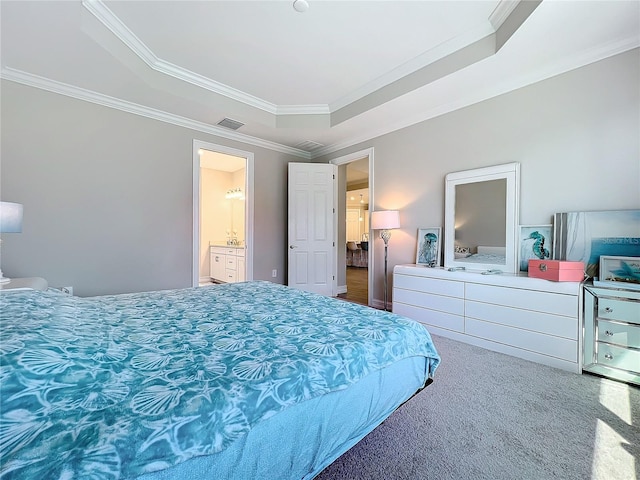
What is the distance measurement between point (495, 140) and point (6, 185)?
16.1 feet

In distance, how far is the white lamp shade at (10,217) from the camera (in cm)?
198

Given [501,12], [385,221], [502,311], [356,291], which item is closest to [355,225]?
[356,291]

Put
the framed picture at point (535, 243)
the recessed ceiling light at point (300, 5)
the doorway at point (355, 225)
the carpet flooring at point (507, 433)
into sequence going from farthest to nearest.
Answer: the doorway at point (355, 225)
the framed picture at point (535, 243)
the recessed ceiling light at point (300, 5)
the carpet flooring at point (507, 433)

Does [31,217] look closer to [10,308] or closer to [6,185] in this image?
[6,185]

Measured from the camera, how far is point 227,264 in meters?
5.56

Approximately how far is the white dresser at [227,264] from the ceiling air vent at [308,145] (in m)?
2.08

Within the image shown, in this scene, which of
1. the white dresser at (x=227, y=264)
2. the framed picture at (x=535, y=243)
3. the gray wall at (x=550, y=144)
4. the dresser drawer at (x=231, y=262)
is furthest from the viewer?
the dresser drawer at (x=231, y=262)

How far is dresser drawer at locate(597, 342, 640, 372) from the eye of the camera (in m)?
1.91

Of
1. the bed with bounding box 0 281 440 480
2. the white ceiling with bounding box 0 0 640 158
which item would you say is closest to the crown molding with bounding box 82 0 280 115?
the white ceiling with bounding box 0 0 640 158

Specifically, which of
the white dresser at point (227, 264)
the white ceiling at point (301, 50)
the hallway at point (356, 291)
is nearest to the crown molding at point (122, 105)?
the white ceiling at point (301, 50)

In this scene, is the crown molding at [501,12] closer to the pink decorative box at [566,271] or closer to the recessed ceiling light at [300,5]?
the recessed ceiling light at [300,5]

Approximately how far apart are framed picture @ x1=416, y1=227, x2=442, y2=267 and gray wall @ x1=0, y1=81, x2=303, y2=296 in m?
3.09

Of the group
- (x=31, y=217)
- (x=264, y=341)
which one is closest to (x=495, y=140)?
(x=264, y=341)

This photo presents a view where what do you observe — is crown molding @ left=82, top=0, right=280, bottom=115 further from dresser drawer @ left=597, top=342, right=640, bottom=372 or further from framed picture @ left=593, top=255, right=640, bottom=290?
dresser drawer @ left=597, top=342, right=640, bottom=372
